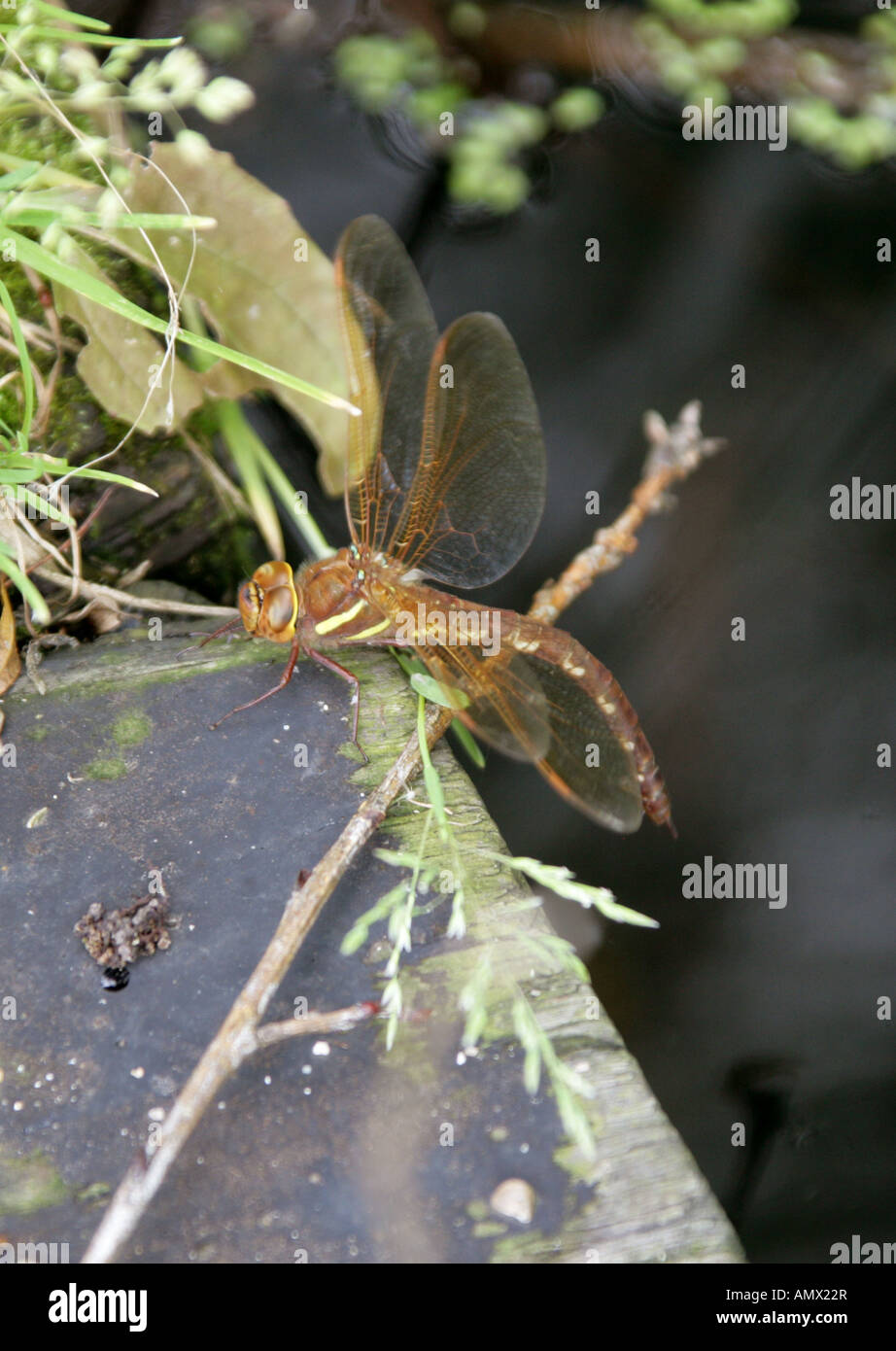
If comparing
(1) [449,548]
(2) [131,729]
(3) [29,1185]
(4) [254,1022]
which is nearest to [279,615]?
(2) [131,729]

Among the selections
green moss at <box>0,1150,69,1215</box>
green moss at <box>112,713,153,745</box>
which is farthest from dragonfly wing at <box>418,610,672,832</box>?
green moss at <box>0,1150,69,1215</box>

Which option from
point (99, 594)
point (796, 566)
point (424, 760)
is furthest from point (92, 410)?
point (796, 566)

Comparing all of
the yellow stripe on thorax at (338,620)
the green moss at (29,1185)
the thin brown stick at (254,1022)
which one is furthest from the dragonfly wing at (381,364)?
the green moss at (29,1185)

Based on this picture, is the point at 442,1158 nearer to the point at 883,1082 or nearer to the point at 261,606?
the point at 261,606

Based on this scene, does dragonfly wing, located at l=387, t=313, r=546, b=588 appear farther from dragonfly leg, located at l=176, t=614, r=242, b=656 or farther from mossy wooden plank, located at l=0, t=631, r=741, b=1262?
mossy wooden plank, located at l=0, t=631, r=741, b=1262

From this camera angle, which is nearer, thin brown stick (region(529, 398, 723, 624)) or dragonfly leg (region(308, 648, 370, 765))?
dragonfly leg (region(308, 648, 370, 765))

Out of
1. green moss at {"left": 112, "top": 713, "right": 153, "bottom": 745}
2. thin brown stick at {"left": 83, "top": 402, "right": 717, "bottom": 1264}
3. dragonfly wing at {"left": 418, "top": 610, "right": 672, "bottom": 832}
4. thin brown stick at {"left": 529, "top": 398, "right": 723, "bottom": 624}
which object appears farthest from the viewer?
thin brown stick at {"left": 529, "top": 398, "right": 723, "bottom": 624}

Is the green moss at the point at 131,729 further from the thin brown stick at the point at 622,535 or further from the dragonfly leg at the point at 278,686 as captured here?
the thin brown stick at the point at 622,535

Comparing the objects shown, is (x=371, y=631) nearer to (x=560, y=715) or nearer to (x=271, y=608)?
(x=271, y=608)
